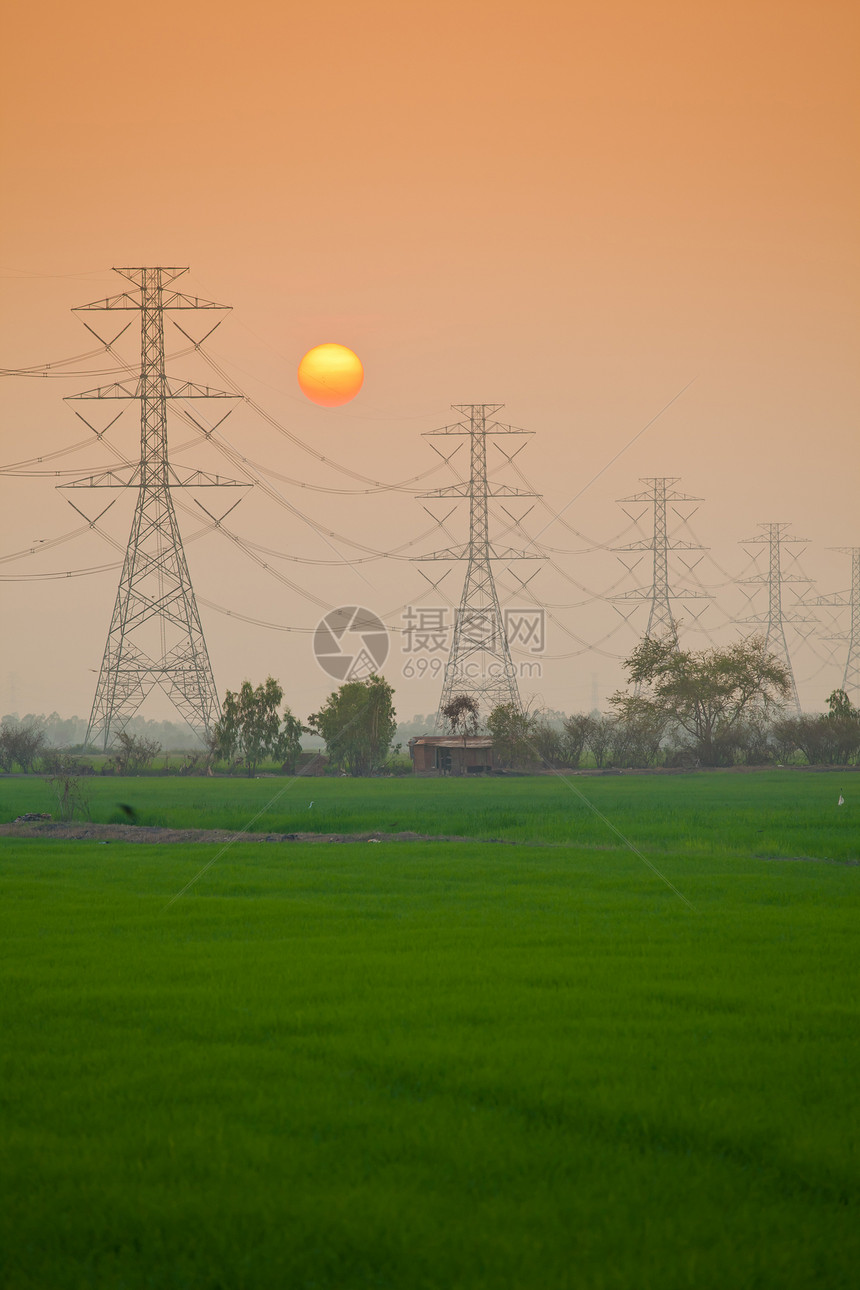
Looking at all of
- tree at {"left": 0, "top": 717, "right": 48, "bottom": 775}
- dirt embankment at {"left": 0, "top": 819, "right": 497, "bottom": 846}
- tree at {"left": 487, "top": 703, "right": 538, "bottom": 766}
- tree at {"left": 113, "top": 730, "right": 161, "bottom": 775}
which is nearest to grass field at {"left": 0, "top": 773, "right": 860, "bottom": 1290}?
dirt embankment at {"left": 0, "top": 819, "right": 497, "bottom": 846}

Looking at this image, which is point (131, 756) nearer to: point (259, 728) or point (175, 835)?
point (259, 728)

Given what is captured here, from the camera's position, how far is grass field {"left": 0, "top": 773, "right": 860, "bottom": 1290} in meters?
5.64

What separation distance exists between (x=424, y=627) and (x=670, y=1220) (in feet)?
243

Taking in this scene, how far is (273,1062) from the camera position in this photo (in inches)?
344

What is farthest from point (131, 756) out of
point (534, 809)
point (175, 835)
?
point (534, 809)

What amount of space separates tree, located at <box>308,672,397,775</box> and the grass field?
60754 mm

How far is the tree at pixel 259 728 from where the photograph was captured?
76.6 m

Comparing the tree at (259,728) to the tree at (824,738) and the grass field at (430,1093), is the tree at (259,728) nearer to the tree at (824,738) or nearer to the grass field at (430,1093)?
the tree at (824,738)

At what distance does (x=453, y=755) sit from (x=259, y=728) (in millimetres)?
14326

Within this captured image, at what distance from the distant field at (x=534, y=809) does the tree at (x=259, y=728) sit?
58.8 feet

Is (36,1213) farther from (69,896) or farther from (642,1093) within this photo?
(69,896)

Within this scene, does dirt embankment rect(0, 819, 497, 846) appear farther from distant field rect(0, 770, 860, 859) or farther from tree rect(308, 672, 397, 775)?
tree rect(308, 672, 397, 775)

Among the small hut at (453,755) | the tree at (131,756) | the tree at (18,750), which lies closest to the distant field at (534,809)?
the tree at (131,756)

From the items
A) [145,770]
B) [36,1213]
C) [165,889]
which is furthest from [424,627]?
[36,1213]
